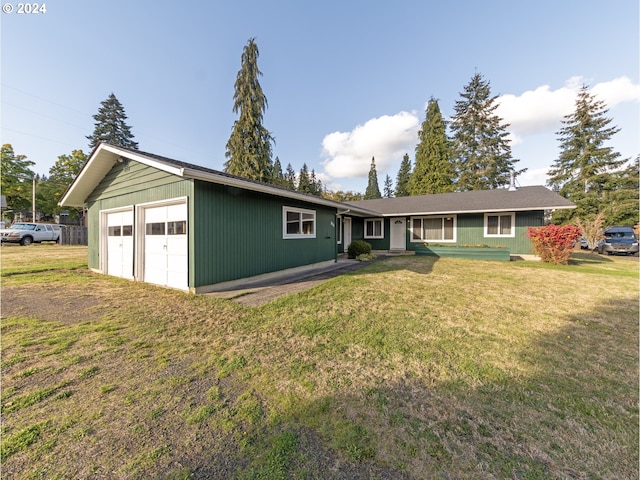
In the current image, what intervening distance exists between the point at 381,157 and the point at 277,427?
5066 cm

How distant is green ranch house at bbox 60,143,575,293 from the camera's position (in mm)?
5914

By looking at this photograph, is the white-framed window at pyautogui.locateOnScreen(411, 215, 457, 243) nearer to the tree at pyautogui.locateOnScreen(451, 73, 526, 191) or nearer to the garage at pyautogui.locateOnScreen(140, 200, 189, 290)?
the garage at pyautogui.locateOnScreen(140, 200, 189, 290)

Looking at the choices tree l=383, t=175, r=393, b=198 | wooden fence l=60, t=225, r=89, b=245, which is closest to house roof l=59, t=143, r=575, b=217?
wooden fence l=60, t=225, r=89, b=245

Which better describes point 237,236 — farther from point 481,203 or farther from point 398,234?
point 481,203

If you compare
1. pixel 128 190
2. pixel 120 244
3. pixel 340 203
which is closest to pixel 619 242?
Answer: pixel 340 203

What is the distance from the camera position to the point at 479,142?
28.2m

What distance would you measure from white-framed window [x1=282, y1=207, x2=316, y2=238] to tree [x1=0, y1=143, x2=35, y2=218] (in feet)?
112

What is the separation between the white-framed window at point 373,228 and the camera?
16.2 meters

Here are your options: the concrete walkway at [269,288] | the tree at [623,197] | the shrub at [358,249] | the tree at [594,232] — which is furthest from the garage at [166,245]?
the tree at [623,197]

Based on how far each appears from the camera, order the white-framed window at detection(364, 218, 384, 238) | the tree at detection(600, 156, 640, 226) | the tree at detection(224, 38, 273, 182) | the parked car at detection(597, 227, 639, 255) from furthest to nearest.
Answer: the tree at detection(224, 38, 273, 182) → the tree at detection(600, 156, 640, 226) → the white-framed window at detection(364, 218, 384, 238) → the parked car at detection(597, 227, 639, 255)

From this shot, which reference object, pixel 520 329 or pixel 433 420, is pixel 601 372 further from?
pixel 433 420

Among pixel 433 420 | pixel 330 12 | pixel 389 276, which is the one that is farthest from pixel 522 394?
pixel 330 12

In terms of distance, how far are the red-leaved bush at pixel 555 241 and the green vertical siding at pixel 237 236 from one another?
10610 mm

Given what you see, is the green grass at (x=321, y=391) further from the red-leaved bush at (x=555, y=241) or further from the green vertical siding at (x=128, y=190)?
the red-leaved bush at (x=555, y=241)
